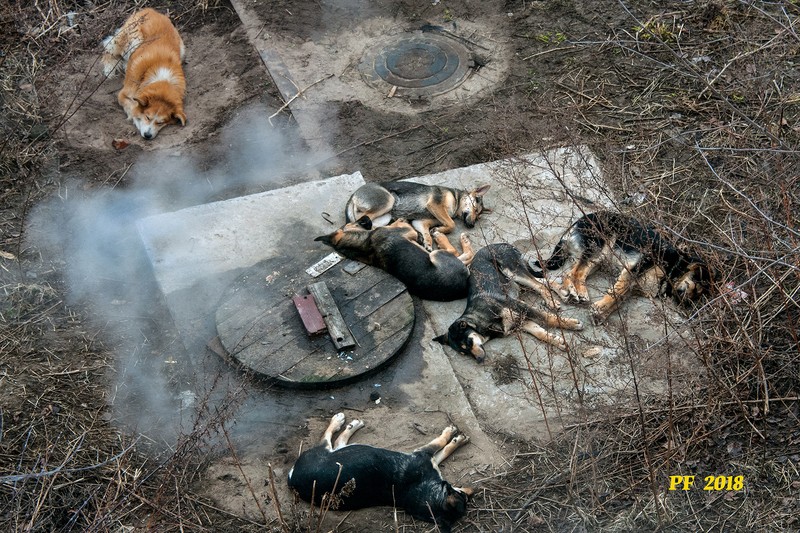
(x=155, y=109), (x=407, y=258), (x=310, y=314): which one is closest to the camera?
(x=310, y=314)

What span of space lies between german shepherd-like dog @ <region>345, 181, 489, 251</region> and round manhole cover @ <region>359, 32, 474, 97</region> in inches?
75.6

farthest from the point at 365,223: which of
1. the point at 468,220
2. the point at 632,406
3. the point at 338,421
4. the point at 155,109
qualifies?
the point at 155,109

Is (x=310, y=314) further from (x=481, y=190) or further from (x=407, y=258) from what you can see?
(x=481, y=190)

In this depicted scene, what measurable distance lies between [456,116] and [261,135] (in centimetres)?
202

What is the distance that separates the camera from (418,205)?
7.52m

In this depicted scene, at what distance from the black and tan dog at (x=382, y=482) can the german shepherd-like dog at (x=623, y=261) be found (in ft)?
6.47

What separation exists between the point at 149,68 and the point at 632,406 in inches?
244

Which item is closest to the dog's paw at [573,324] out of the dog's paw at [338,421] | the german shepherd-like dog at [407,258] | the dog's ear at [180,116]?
the german shepherd-like dog at [407,258]

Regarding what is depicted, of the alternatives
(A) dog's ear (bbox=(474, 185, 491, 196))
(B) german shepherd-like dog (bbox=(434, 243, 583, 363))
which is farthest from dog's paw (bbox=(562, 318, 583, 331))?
(A) dog's ear (bbox=(474, 185, 491, 196))

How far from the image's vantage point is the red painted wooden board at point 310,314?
6469 millimetres

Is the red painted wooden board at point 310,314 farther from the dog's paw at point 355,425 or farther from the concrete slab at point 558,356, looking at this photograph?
the concrete slab at point 558,356

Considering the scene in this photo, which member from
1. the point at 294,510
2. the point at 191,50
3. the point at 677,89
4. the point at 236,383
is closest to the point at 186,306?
the point at 236,383

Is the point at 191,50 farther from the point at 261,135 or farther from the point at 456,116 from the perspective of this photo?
the point at 456,116

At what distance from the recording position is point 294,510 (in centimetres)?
541
